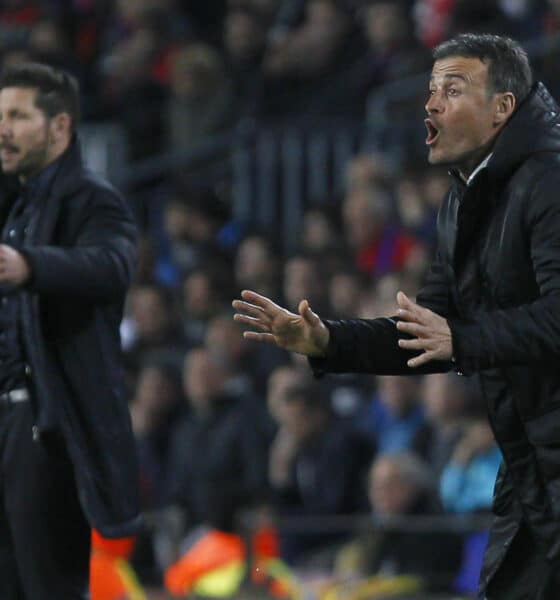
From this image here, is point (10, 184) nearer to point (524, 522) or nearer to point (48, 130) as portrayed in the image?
point (48, 130)

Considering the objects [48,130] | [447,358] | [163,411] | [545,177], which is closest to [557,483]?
[447,358]

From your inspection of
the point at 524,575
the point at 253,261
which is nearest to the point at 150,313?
the point at 253,261

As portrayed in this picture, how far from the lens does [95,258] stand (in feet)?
15.0

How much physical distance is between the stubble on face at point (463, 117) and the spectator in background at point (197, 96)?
8.42 meters

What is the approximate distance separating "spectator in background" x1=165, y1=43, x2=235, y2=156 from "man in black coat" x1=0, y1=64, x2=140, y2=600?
24.8ft

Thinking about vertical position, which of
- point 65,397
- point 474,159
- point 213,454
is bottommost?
point 213,454

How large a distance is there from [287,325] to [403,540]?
3374 mm

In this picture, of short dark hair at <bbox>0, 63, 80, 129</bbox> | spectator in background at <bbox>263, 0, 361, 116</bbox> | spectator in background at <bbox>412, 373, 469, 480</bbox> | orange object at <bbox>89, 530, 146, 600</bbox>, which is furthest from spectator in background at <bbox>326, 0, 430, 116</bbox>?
short dark hair at <bbox>0, 63, 80, 129</bbox>

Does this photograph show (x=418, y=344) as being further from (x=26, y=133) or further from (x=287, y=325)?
(x=26, y=133)

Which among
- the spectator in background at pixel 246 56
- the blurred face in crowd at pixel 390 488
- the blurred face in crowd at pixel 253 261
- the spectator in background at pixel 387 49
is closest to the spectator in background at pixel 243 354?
the blurred face in crowd at pixel 253 261

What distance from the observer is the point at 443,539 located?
6.96 meters

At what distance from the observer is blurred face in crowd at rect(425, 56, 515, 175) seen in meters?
3.92

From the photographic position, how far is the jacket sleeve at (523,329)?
3.61 m

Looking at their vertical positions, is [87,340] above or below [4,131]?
below
